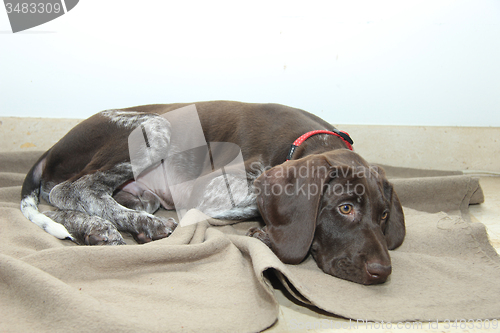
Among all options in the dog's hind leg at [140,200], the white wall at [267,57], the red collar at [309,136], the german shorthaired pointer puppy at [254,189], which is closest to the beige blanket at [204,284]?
the german shorthaired pointer puppy at [254,189]

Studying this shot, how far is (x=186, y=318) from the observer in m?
1.66

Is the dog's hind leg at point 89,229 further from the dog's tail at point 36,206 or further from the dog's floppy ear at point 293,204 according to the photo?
the dog's floppy ear at point 293,204

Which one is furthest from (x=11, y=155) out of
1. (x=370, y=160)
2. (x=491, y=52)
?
(x=491, y=52)

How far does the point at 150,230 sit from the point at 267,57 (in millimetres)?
2868

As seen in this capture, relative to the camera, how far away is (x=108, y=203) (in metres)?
2.82

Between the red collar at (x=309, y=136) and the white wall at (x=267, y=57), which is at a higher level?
the white wall at (x=267, y=57)

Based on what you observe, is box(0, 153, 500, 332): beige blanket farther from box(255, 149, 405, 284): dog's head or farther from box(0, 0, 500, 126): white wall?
box(0, 0, 500, 126): white wall

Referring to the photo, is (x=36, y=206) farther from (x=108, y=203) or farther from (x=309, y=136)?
(x=309, y=136)

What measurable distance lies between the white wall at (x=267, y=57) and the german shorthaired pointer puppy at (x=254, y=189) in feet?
3.92

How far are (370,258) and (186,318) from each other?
41.0 inches

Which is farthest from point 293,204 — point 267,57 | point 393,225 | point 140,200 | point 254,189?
point 267,57

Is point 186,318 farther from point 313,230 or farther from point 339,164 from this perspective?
point 339,164

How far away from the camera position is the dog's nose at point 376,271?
6.39 ft

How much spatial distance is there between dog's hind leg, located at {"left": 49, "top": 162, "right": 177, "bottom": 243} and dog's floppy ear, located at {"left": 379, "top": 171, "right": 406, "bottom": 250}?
157 centimetres
